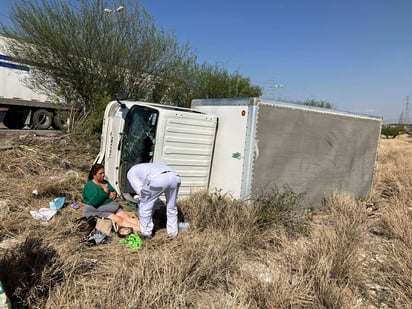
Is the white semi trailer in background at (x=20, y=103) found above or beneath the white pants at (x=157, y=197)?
above

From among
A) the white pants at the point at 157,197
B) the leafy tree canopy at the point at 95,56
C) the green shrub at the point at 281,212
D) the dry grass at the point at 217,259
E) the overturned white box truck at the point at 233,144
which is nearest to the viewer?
the dry grass at the point at 217,259

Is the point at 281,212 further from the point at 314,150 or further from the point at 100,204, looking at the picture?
the point at 100,204

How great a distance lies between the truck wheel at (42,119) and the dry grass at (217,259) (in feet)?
31.7

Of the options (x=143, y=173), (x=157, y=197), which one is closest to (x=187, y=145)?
(x=143, y=173)

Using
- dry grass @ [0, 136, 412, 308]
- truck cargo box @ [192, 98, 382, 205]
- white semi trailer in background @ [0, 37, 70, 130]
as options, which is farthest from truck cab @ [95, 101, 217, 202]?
white semi trailer in background @ [0, 37, 70, 130]

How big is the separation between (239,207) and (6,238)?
3.25m

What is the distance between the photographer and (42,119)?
50.4 ft

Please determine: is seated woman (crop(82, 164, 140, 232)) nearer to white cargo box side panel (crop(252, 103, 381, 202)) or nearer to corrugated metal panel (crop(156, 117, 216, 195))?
corrugated metal panel (crop(156, 117, 216, 195))

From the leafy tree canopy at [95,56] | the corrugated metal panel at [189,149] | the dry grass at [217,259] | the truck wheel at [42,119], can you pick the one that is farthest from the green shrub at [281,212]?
the truck wheel at [42,119]

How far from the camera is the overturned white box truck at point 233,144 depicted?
5492 millimetres

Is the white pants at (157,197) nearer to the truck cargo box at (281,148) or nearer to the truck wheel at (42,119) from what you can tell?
the truck cargo box at (281,148)

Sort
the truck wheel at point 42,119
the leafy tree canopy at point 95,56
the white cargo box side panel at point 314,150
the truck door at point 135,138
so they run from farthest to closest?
the truck wheel at point 42,119, the leafy tree canopy at point 95,56, the truck door at point 135,138, the white cargo box side panel at point 314,150

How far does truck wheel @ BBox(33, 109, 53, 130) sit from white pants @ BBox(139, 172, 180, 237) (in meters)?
12.3

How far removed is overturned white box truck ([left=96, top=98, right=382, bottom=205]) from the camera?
5.49 meters
